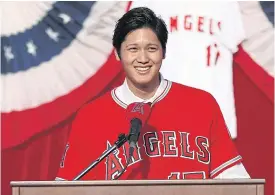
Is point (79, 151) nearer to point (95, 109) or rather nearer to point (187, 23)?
point (95, 109)

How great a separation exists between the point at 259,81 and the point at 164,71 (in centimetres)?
50

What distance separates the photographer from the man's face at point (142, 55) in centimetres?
306

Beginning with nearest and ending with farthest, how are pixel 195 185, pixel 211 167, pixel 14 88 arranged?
pixel 195 185 < pixel 211 167 < pixel 14 88

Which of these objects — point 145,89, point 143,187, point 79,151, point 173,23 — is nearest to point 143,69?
point 145,89

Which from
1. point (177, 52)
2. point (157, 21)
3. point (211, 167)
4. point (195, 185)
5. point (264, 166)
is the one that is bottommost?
point (195, 185)

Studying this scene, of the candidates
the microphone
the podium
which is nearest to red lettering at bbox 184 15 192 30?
the microphone

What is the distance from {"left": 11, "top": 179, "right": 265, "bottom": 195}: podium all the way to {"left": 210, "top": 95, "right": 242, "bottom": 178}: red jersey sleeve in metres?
0.68

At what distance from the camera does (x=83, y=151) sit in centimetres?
306

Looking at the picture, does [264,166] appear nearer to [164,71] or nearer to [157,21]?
[164,71]

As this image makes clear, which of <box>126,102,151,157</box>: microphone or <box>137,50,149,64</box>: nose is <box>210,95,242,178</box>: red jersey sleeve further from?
<box>126,102,151,157</box>: microphone

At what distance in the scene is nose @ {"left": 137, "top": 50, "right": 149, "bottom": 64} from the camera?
305 centimetres

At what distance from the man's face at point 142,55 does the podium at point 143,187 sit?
0.79 m

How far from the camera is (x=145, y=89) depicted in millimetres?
3150

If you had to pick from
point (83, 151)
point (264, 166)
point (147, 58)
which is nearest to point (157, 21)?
point (147, 58)
